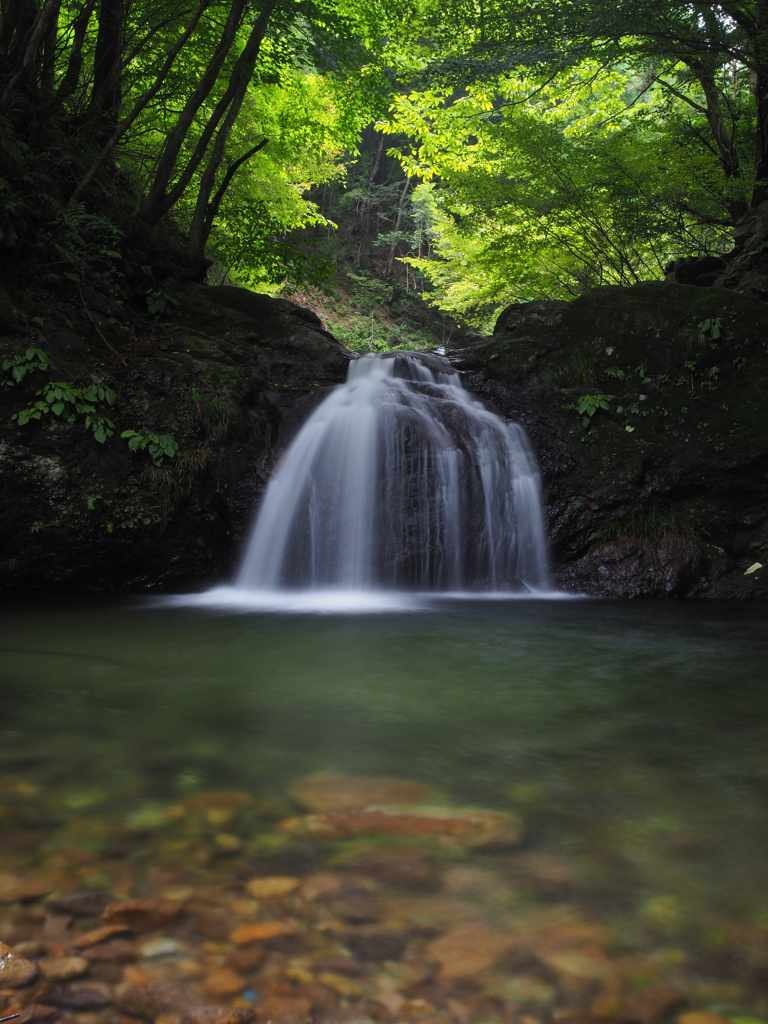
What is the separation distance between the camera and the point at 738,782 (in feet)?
8.37

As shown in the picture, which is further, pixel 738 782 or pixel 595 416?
pixel 595 416

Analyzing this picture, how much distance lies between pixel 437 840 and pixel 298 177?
15.6m

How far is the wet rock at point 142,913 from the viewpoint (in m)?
1.60

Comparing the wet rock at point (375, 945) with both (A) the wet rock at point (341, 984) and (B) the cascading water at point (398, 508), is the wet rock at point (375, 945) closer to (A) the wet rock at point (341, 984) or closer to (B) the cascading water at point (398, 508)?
(A) the wet rock at point (341, 984)

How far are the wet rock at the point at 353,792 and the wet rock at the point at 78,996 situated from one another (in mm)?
924

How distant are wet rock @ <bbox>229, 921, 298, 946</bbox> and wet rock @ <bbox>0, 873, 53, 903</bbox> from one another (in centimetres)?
54

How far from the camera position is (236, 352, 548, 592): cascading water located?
7.28m

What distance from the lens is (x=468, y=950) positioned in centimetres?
156

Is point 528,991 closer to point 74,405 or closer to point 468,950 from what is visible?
point 468,950

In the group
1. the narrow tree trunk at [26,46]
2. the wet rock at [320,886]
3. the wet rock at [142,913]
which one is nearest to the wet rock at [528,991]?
the wet rock at [320,886]

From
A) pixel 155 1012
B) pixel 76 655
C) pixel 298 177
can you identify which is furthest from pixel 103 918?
pixel 298 177

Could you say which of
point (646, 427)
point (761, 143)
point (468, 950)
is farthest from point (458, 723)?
point (761, 143)

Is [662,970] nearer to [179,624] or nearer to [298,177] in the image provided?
[179,624]

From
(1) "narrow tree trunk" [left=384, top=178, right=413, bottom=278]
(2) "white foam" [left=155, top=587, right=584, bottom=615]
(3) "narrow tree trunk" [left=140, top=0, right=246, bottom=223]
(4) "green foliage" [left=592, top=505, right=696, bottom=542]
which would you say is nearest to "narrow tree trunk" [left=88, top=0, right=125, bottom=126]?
(3) "narrow tree trunk" [left=140, top=0, right=246, bottom=223]
